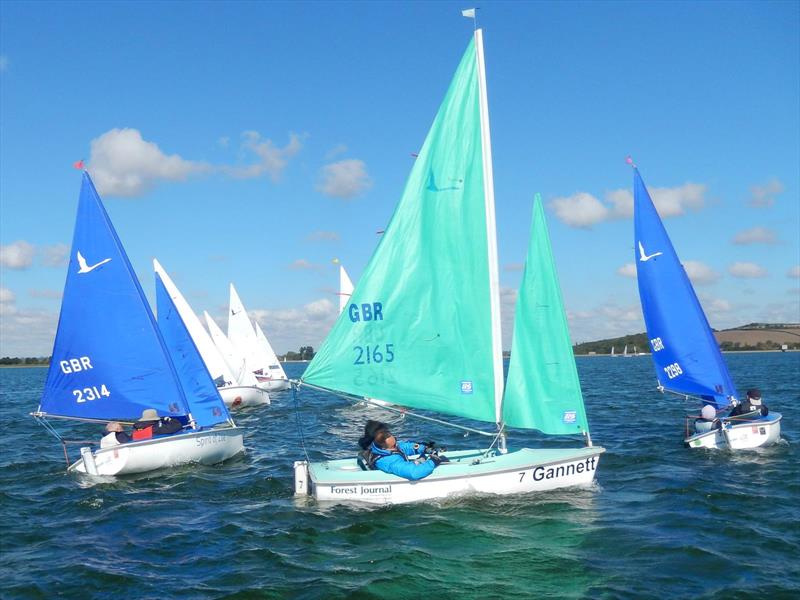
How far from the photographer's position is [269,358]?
4625cm

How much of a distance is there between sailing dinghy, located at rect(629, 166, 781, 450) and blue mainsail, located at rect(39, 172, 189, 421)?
1407 cm

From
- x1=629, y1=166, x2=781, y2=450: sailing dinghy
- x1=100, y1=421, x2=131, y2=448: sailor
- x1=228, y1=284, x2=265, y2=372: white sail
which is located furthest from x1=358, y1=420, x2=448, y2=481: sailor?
x1=228, y1=284, x2=265, y2=372: white sail

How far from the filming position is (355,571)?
9.70 meters

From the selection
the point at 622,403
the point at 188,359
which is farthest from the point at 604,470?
the point at 622,403

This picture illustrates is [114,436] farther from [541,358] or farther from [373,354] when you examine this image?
[541,358]

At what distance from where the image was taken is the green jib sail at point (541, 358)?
1307 centimetres

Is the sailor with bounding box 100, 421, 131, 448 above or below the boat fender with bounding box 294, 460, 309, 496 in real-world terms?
above

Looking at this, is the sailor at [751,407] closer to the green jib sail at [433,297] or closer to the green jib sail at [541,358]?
the green jib sail at [541,358]

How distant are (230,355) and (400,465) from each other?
1140 inches

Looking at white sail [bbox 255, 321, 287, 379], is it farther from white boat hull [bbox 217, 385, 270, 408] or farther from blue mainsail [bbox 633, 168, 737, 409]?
blue mainsail [bbox 633, 168, 737, 409]

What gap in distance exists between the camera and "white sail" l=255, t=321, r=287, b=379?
4509 centimetres

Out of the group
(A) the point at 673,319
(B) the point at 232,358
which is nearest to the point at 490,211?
(A) the point at 673,319

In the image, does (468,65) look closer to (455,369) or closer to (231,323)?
(455,369)

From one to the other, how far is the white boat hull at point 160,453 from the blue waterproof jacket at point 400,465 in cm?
621
